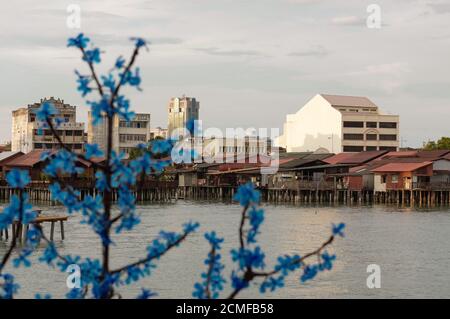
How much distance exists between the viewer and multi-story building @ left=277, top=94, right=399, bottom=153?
3551 inches

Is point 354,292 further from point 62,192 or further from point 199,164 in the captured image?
point 199,164

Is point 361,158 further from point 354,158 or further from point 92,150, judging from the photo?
point 92,150

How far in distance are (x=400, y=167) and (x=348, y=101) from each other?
1347 inches

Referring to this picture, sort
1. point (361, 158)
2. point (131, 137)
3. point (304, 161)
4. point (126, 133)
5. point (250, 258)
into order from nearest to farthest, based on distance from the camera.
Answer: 1. point (250, 258)
2. point (304, 161)
3. point (361, 158)
4. point (126, 133)
5. point (131, 137)

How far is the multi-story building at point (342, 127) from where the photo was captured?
90.2 m

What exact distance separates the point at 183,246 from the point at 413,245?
8.82 metres

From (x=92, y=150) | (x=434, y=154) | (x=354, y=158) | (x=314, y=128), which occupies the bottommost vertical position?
(x=92, y=150)

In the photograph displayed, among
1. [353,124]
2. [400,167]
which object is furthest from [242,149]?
[400,167]

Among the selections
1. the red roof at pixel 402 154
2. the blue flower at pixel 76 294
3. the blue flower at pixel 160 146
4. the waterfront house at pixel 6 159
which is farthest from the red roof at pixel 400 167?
the blue flower at pixel 160 146

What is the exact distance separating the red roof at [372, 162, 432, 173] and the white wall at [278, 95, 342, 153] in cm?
2516

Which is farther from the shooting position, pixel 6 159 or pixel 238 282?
pixel 6 159

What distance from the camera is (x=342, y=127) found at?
89812 millimetres

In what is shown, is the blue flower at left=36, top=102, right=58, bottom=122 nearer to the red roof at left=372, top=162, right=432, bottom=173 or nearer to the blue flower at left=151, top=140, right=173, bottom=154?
the blue flower at left=151, top=140, right=173, bottom=154

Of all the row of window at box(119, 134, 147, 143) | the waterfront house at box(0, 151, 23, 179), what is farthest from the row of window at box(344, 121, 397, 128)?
the waterfront house at box(0, 151, 23, 179)
